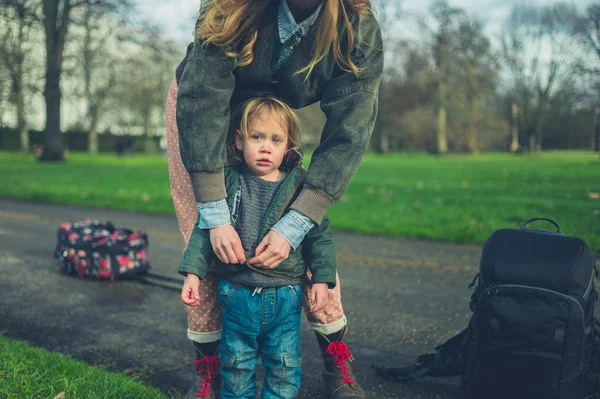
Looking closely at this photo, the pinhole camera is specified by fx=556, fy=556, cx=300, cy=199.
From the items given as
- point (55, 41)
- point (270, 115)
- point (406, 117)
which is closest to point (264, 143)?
point (270, 115)

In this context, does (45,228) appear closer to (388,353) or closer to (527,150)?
(388,353)

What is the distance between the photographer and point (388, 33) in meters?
39.2

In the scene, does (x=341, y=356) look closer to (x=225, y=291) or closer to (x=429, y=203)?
(x=225, y=291)

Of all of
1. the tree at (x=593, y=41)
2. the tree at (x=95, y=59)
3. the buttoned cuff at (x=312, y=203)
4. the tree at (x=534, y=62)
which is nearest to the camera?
the buttoned cuff at (x=312, y=203)

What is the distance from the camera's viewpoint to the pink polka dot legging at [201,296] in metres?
2.60

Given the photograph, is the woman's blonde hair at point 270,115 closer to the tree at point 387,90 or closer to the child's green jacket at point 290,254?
the child's green jacket at point 290,254

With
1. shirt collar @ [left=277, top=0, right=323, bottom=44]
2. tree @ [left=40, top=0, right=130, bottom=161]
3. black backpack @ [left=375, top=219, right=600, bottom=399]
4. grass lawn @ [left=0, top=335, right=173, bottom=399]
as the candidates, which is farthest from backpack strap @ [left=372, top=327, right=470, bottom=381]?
tree @ [left=40, top=0, right=130, bottom=161]

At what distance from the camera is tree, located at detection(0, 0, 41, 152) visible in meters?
18.6

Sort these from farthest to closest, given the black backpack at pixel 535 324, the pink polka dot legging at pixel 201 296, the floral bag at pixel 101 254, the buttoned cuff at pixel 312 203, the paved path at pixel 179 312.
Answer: the floral bag at pixel 101 254 < the paved path at pixel 179 312 < the pink polka dot legging at pixel 201 296 < the buttoned cuff at pixel 312 203 < the black backpack at pixel 535 324

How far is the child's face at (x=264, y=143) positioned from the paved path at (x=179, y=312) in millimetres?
1187

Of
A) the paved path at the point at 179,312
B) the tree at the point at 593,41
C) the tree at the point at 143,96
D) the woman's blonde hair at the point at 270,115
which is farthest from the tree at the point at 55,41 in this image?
the woman's blonde hair at the point at 270,115

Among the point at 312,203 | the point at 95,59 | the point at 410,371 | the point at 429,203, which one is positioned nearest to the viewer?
the point at 312,203

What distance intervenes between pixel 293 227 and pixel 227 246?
0.28 m

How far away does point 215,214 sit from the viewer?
2.34m
